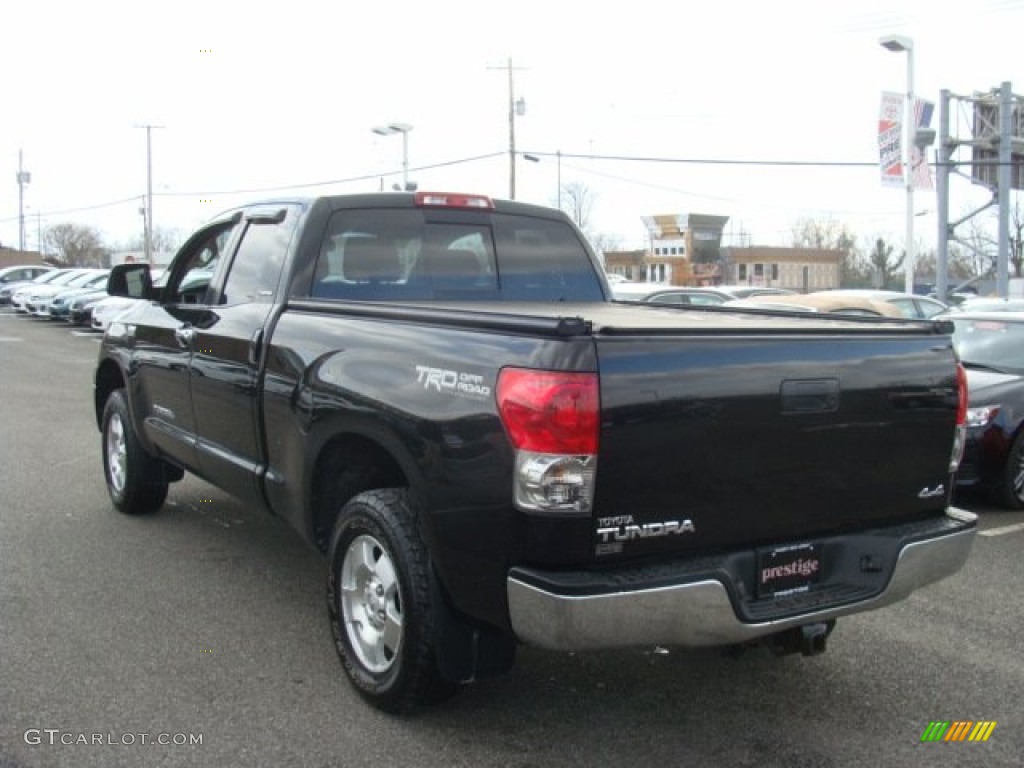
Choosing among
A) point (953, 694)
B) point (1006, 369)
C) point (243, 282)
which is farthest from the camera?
point (1006, 369)

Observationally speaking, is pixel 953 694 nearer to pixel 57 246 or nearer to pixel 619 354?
pixel 619 354

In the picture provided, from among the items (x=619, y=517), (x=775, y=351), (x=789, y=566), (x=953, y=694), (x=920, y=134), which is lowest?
(x=953, y=694)

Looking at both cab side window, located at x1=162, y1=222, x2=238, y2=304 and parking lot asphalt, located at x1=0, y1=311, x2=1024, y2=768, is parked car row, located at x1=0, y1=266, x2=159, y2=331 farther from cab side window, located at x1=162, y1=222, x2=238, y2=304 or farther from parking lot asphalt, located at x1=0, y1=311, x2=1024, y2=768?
parking lot asphalt, located at x1=0, y1=311, x2=1024, y2=768

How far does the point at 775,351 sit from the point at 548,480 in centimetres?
97

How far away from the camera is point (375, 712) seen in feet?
12.3

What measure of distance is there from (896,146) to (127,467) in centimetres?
2394

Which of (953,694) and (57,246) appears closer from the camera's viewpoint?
(953,694)

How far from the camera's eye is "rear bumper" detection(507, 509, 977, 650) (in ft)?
9.75

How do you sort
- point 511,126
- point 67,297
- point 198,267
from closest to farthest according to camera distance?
point 198,267
point 67,297
point 511,126

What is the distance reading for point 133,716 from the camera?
12.1 ft

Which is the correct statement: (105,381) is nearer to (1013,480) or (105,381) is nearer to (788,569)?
(788,569)

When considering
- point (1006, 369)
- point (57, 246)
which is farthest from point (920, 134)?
point (57, 246)

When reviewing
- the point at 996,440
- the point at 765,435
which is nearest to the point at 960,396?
the point at 765,435

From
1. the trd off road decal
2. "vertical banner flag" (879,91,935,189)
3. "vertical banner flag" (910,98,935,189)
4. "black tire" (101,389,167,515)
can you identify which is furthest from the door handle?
"vertical banner flag" (910,98,935,189)
